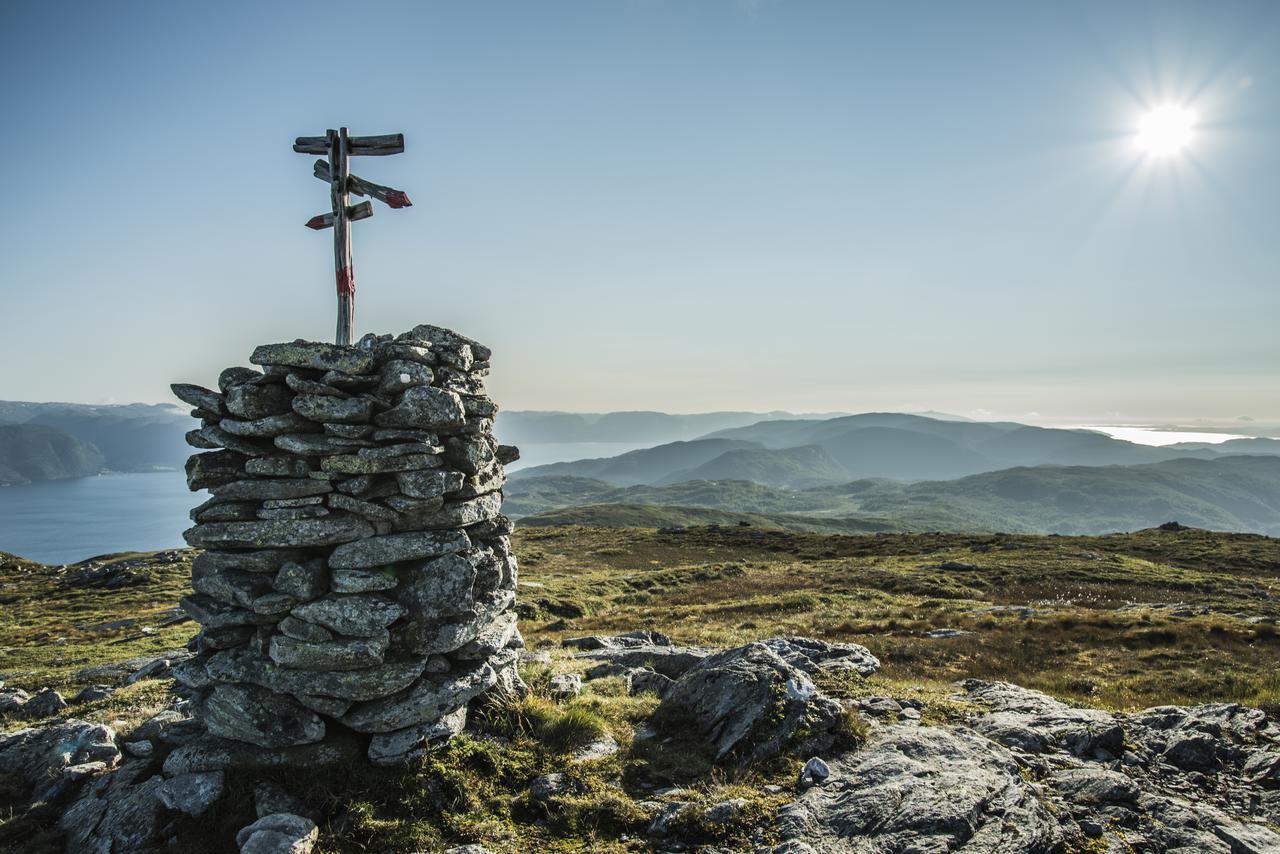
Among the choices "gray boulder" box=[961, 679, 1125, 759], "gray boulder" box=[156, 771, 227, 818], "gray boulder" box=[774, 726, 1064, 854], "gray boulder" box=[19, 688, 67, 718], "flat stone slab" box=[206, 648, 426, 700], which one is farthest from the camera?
"gray boulder" box=[19, 688, 67, 718]

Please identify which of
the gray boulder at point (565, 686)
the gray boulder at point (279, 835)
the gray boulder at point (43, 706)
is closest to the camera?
the gray boulder at point (279, 835)

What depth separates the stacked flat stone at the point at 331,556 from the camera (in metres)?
9.88

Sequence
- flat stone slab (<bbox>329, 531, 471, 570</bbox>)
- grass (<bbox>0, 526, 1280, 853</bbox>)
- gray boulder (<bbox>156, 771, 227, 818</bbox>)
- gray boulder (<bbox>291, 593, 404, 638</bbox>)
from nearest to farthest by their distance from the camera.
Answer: gray boulder (<bbox>156, 771, 227, 818</bbox>) → grass (<bbox>0, 526, 1280, 853</bbox>) → gray boulder (<bbox>291, 593, 404, 638</bbox>) → flat stone slab (<bbox>329, 531, 471, 570</bbox>)

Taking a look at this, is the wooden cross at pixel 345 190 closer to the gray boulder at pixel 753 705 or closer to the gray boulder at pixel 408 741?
the gray boulder at pixel 408 741

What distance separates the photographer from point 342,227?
1192 centimetres

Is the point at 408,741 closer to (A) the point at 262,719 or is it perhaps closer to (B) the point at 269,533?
(A) the point at 262,719

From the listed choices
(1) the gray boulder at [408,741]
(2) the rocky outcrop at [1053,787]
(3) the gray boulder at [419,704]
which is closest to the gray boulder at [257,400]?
(3) the gray boulder at [419,704]

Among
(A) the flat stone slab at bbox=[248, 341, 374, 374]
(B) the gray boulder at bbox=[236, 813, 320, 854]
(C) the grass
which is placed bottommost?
(C) the grass

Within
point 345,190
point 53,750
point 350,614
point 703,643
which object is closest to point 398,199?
point 345,190

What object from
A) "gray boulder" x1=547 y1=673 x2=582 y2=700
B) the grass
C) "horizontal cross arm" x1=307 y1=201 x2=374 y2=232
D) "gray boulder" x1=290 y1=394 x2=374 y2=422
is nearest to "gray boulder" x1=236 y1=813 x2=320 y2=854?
the grass

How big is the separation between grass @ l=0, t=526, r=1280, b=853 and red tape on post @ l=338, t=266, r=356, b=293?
9229mm

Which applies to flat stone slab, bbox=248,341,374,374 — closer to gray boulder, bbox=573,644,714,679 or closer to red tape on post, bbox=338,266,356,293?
red tape on post, bbox=338,266,356,293

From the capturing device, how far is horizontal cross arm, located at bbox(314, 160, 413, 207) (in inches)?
475

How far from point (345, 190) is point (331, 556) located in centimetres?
768
